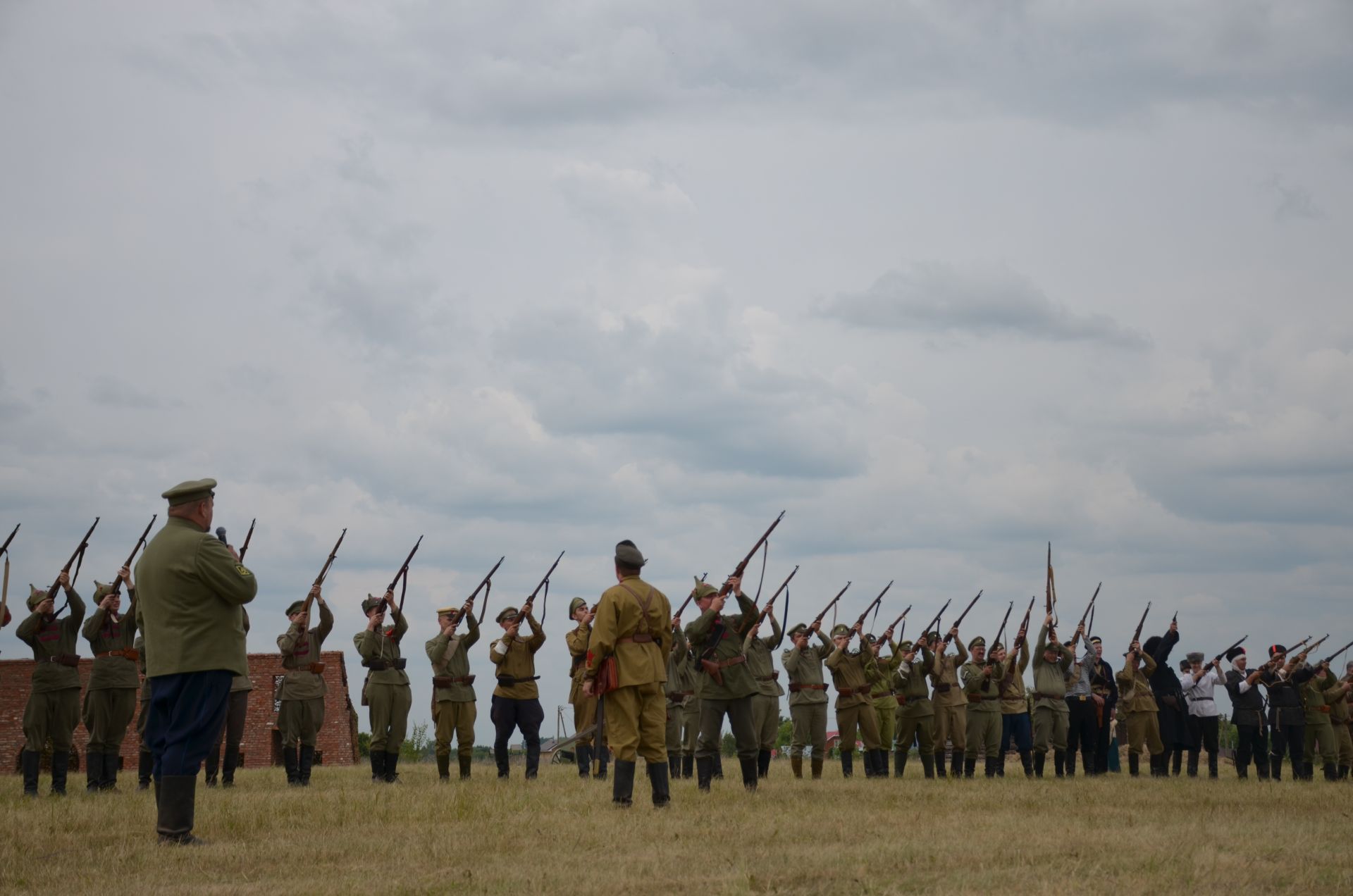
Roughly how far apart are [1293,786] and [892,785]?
514 centimetres

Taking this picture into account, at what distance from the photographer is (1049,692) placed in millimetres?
18484

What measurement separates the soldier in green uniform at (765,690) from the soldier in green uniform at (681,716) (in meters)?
1.35

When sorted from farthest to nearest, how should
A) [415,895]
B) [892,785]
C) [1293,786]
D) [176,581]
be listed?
1. [1293,786]
2. [892,785]
3. [176,581]
4. [415,895]

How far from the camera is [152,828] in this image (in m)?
10.2

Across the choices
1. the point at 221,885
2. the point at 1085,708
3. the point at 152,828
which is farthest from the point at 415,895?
the point at 1085,708

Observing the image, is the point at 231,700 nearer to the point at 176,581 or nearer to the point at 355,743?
the point at 176,581

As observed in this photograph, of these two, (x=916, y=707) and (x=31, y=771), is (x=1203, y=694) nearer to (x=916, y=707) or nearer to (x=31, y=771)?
(x=916, y=707)

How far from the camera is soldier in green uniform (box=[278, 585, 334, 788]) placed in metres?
15.8

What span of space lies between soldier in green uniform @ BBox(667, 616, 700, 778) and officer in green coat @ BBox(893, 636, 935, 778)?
9.12ft

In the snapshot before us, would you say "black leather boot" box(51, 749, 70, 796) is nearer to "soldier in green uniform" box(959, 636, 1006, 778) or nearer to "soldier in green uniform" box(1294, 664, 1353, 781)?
"soldier in green uniform" box(959, 636, 1006, 778)

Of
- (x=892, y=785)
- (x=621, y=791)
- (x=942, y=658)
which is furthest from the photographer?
(x=942, y=658)

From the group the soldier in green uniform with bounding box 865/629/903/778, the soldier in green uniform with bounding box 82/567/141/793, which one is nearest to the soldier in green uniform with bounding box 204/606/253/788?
the soldier in green uniform with bounding box 82/567/141/793

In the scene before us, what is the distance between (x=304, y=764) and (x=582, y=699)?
5.30 metres

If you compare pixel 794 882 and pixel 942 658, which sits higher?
pixel 942 658
